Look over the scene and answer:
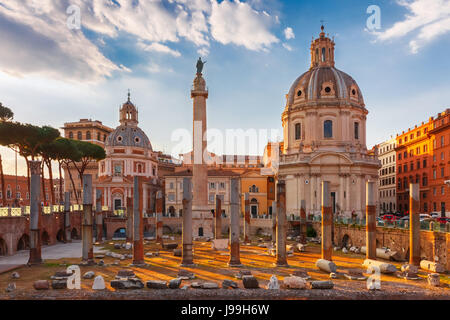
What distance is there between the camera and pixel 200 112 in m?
37.5

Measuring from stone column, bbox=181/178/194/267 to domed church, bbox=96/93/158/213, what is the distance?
121ft

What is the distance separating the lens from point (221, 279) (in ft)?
63.6

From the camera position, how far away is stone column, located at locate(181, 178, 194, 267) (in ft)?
73.7

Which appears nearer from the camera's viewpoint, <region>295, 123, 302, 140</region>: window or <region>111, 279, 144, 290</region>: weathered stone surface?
<region>111, 279, 144, 290</region>: weathered stone surface

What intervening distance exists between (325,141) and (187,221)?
1287 inches

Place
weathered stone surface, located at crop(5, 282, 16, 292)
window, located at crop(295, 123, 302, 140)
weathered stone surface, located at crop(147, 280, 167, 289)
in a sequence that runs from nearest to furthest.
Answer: weathered stone surface, located at crop(5, 282, 16, 292), weathered stone surface, located at crop(147, 280, 167, 289), window, located at crop(295, 123, 302, 140)

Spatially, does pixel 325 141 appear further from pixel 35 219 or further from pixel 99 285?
pixel 99 285

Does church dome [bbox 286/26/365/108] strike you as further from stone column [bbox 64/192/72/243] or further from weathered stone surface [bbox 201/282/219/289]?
weathered stone surface [bbox 201/282/219/289]

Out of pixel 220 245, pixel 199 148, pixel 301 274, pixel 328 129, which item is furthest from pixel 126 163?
pixel 301 274

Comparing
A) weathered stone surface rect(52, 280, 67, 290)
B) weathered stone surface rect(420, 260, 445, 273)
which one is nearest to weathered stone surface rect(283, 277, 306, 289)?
weathered stone surface rect(420, 260, 445, 273)
